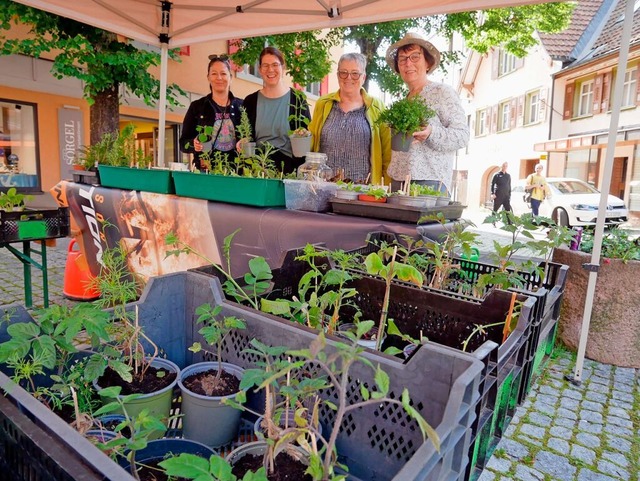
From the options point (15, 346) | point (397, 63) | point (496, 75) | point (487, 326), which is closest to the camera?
point (15, 346)

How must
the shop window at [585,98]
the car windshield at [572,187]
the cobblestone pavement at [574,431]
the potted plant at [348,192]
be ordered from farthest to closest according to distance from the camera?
the shop window at [585,98], the car windshield at [572,187], the potted plant at [348,192], the cobblestone pavement at [574,431]

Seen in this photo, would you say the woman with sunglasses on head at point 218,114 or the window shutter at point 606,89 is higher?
the window shutter at point 606,89

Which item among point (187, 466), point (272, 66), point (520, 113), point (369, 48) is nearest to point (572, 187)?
point (369, 48)

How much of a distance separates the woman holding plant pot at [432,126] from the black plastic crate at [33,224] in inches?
100

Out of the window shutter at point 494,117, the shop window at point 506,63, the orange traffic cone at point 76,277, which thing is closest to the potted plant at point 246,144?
the orange traffic cone at point 76,277

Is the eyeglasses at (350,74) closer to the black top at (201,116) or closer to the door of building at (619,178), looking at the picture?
the black top at (201,116)

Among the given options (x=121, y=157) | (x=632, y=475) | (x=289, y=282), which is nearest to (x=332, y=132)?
(x=121, y=157)

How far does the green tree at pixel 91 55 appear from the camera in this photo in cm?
620

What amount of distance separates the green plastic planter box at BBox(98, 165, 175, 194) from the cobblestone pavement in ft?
8.36

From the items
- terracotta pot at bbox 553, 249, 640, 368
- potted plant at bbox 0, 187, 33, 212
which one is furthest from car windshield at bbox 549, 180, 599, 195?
potted plant at bbox 0, 187, 33, 212

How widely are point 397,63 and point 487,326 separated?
2.58 metres

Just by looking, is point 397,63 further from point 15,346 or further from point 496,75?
point 496,75

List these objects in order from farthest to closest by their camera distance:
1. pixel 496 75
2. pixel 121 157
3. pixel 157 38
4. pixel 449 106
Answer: pixel 496 75 < pixel 157 38 < pixel 121 157 < pixel 449 106

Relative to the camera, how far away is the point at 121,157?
3.70 metres
